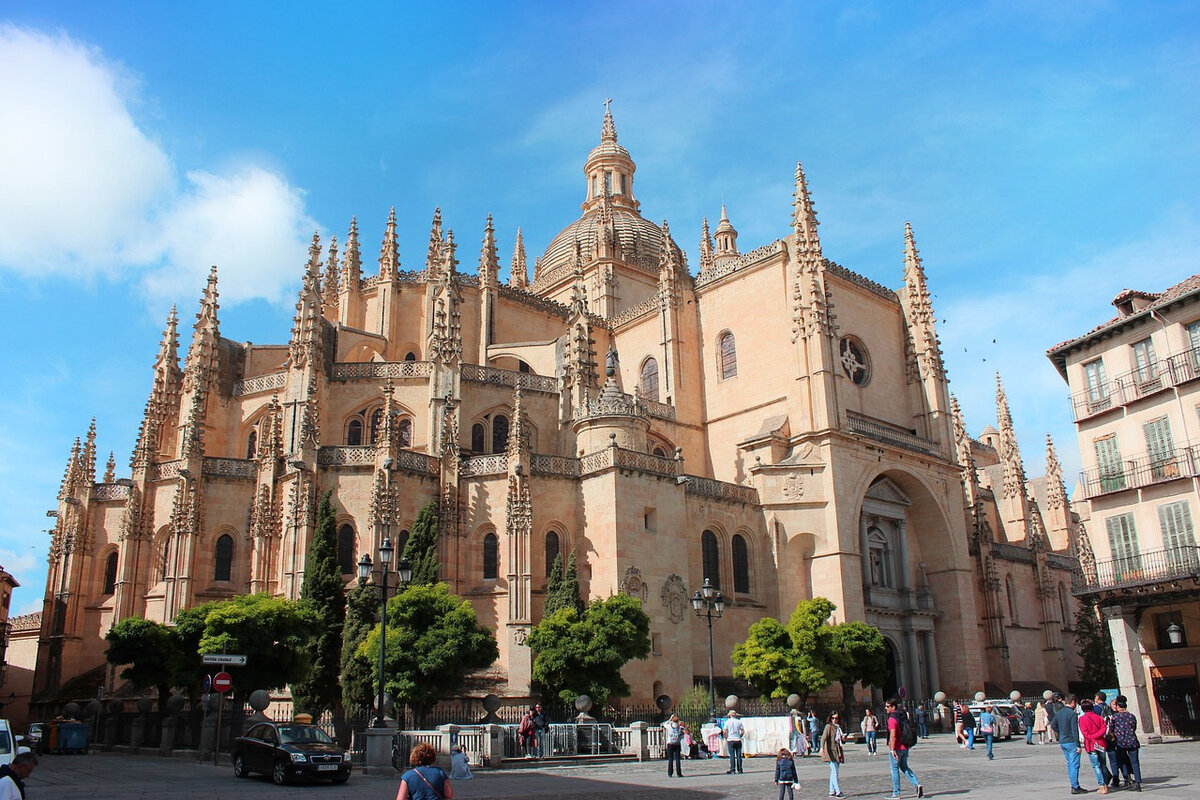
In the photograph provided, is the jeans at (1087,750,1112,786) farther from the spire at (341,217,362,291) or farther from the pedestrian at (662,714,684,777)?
the spire at (341,217,362,291)

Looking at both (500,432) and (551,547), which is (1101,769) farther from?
(500,432)

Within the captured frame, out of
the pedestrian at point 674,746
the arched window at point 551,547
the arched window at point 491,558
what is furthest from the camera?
the arched window at point 551,547

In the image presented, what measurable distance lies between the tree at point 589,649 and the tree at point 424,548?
373 cm

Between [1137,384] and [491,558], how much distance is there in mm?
19705

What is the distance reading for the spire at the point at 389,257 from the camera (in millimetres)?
43750

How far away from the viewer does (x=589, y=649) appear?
27.5 meters

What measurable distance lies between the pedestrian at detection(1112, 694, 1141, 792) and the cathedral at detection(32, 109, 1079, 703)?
16.0 meters

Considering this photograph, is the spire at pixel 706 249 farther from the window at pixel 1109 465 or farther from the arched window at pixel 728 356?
the window at pixel 1109 465

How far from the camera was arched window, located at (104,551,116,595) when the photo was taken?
36.3 m

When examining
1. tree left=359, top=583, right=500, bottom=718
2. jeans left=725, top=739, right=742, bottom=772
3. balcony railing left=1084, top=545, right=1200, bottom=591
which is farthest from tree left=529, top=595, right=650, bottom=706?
balcony railing left=1084, top=545, right=1200, bottom=591

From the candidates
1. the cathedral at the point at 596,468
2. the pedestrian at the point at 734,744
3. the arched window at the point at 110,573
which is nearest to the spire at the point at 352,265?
the cathedral at the point at 596,468

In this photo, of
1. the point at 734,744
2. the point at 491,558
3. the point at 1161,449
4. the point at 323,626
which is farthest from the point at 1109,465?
the point at 323,626

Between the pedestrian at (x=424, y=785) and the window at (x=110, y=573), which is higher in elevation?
the window at (x=110, y=573)

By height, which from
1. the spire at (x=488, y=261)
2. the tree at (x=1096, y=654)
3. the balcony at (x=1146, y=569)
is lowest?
the tree at (x=1096, y=654)
